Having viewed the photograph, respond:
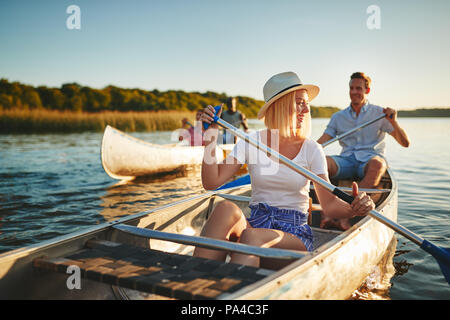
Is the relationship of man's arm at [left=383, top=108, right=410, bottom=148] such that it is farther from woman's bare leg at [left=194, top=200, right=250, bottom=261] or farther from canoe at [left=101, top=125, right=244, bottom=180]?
canoe at [left=101, top=125, right=244, bottom=180]

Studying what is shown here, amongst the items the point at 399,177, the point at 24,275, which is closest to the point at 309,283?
the point at 24,275

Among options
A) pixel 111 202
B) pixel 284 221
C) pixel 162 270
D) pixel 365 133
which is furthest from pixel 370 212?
pixel 111 202

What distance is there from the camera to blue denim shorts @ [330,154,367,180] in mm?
4688

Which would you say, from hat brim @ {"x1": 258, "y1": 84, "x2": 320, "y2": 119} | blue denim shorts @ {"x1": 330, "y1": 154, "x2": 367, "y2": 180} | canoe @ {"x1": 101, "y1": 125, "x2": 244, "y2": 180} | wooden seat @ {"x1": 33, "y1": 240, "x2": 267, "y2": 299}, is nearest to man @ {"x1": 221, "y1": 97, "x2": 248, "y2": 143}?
canoe @ {"x1": 101, "y1": 125, "x2": 244, "y2": 180}

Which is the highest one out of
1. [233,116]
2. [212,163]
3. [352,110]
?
[233,116]

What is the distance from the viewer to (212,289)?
1.59 m

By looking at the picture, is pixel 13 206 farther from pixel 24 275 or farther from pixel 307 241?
pixel 307 241

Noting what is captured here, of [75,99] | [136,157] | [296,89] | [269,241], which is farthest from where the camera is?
[75,99]

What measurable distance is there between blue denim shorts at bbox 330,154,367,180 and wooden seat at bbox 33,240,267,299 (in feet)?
10.5

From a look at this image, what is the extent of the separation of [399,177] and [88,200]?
23.5ft

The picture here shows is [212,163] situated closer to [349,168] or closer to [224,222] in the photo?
[224,222]

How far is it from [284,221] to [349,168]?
276cm

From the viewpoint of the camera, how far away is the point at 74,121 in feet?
62.2
